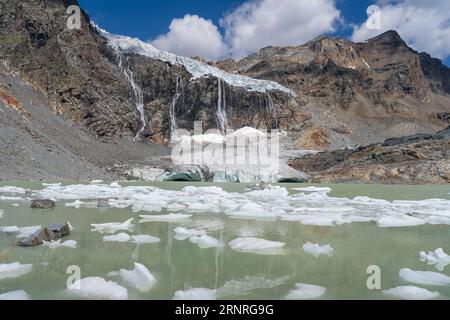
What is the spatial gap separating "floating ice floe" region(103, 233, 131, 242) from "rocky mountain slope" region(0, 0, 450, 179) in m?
18.4

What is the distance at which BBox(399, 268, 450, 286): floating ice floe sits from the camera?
4215mm

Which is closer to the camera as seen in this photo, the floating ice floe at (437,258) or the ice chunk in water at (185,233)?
the floating ice floe at (437,258)

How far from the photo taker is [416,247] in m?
5.99

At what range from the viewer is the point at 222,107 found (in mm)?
66688

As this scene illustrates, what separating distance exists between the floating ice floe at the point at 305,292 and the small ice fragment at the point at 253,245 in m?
1.61

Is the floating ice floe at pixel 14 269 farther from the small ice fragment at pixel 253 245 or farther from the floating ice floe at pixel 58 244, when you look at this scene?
the small ice fragment at pixel 253 245

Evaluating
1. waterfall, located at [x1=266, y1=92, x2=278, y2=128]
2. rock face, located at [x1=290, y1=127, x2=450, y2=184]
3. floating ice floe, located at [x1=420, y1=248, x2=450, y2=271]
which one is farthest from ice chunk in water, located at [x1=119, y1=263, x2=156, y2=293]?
waterfall, located at [x1=266, y1=92, x2=278, y2=128]

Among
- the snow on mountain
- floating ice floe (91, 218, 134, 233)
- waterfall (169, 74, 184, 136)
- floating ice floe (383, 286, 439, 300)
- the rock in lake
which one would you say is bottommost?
floating ice floe (383, 286, 439, 300)

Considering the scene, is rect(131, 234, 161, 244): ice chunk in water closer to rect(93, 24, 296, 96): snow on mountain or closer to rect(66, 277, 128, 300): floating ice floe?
rect(66, 277, 128, 300): floating ice floe

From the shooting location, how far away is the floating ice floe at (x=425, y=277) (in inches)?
166

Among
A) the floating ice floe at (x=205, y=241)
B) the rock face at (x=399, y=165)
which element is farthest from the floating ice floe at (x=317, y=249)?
the rock face at (x=399, y=165)

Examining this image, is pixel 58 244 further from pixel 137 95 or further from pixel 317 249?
Result: pixel 137 95

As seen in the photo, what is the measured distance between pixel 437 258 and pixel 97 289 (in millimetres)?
4163
